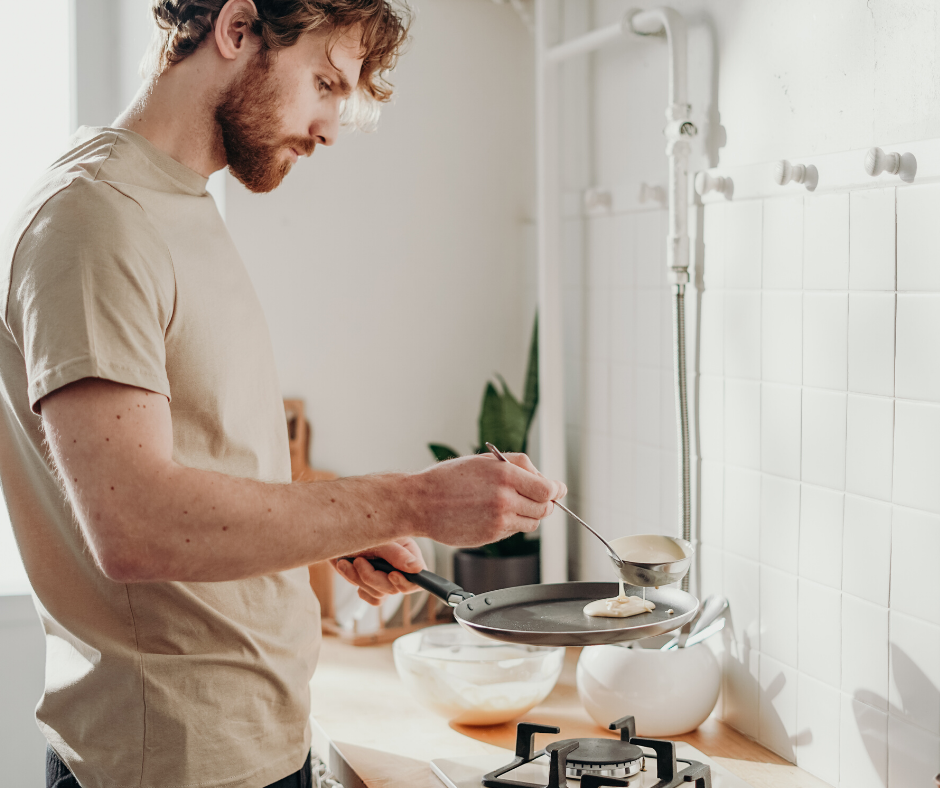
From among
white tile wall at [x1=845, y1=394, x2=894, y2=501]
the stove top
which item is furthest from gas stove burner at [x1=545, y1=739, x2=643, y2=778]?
white tile wall at [x1=845, y1=394, x2=894, y2=501]

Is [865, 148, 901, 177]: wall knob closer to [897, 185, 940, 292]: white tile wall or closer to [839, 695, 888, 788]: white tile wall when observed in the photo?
[897, 185, 940, 292]: white tile wall

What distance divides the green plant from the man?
895 millimetres

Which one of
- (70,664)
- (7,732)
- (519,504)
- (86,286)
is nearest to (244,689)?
(70,664)

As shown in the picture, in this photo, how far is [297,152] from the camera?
1070 mm

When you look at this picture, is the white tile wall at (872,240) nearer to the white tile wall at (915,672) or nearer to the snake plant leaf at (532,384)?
the white tile wall at (915,672)

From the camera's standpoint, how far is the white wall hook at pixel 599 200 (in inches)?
67.1

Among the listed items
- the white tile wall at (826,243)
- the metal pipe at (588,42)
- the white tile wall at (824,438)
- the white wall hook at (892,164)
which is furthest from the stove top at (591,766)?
the metal pipe at (588,42)

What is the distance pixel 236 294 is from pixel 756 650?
913 millimetres

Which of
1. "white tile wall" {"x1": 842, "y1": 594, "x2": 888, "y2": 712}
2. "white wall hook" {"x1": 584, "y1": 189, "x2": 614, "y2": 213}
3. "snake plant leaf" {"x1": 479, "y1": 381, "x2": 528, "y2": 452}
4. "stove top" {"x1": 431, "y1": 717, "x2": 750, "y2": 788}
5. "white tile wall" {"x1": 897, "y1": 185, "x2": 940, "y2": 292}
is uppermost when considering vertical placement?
"white wall hook" {"x1": 584, "y1": 189, "x2": 614, "y2": 213}

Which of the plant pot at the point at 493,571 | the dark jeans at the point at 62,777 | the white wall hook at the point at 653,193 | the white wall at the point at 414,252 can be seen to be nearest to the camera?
the dark jeans at the point at 62,777

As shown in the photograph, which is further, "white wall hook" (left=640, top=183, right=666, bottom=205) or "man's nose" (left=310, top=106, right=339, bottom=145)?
"white wall hook" (left=640, top=183, right=666, bottom=205)

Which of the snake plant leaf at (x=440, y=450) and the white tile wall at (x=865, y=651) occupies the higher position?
the snake plant leaf at (x=440, y=450)

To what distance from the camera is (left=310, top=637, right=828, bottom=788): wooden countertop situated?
1.26m

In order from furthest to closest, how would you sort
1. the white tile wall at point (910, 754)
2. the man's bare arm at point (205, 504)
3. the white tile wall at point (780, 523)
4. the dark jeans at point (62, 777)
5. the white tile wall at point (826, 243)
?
1. the white tile wall at point (780, 523)
2. the white tile wall at point (826, 243)
3. the white tile wall at point (910, 754)
4. the dark jeans at point (62, 777)
5. the man's bare arm at point (205, 504)
